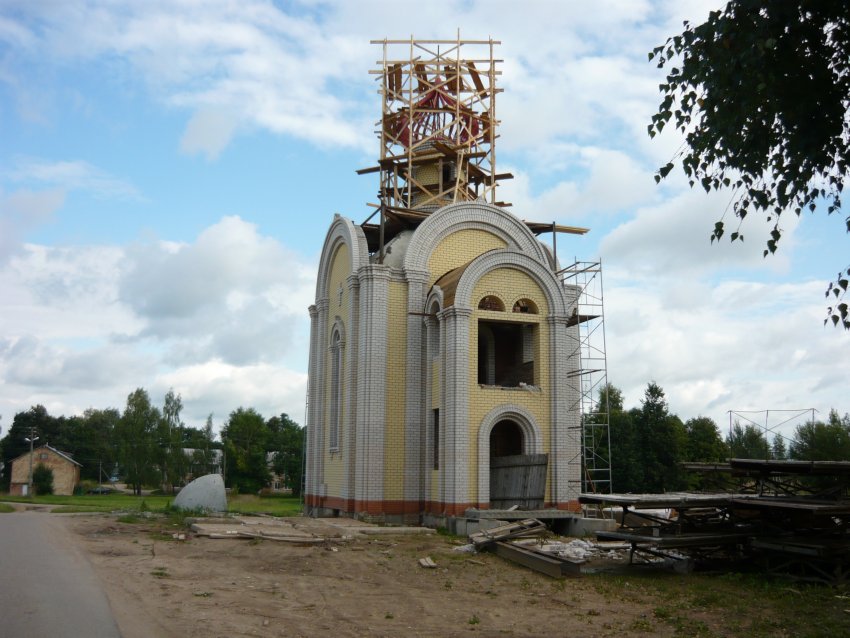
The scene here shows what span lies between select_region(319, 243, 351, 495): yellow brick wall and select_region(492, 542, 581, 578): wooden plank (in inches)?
314

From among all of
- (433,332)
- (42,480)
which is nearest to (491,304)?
(433,332)

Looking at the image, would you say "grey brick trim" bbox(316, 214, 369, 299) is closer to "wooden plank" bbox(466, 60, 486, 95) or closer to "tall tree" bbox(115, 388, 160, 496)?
"wooden plank" bbox(466, 60, 486, 95)

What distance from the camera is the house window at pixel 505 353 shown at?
20.7m

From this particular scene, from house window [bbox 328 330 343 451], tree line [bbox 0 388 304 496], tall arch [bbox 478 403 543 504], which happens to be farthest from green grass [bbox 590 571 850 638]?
tree line [bbox 0 388 304 496]

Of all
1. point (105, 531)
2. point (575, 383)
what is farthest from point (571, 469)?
point (105, 531)

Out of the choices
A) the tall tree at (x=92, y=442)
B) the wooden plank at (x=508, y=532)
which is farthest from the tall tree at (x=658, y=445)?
the tall tree at (x=92, y=442)

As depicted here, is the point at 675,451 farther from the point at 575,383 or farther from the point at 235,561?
the point at 235,561

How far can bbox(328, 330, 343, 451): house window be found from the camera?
73.9 ft

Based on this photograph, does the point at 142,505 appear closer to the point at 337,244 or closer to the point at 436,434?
the point at 337,244

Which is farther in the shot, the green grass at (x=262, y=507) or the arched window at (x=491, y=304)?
the green grass at (x=262, y=507)

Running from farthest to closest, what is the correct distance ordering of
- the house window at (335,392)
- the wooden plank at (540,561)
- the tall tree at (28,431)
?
the tall tree at (28,431), the house window at (335,392), the wooden plank at (540,561)

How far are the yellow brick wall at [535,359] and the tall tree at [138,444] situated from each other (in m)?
47.6

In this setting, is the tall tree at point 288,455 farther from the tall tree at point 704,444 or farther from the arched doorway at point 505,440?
the arched doorway at point 505,440

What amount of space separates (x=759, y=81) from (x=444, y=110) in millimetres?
19834
